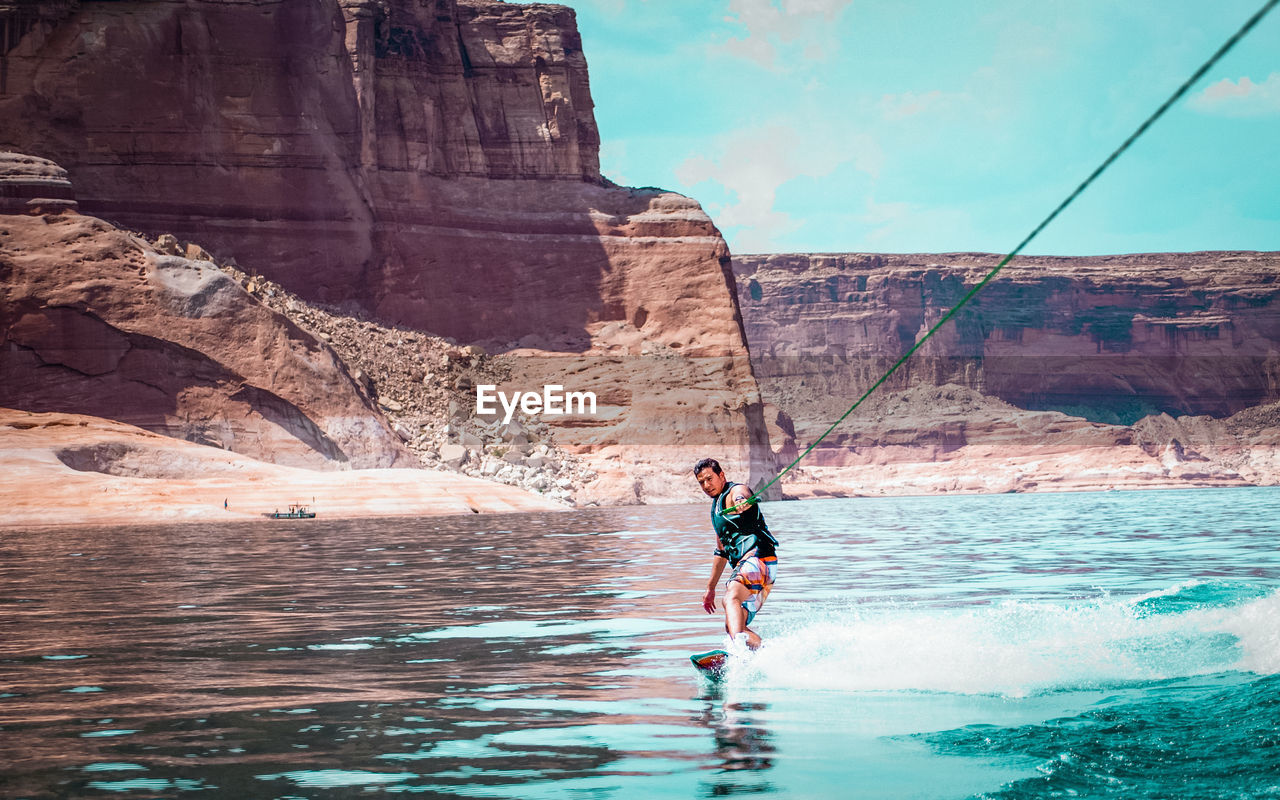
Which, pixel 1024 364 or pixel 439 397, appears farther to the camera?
pixel 1024 364

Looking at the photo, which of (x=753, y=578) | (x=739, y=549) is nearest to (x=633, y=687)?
(x=753, y=578)

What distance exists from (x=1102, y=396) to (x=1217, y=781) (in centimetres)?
14900

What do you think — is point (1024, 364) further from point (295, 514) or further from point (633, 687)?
point (633, 687)

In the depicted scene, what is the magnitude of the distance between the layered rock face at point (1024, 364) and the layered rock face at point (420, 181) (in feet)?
143

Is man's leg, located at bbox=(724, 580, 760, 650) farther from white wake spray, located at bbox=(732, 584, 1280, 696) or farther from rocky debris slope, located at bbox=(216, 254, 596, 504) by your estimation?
rocky debris slope, located at bbox=(216, 254, 596, 504)

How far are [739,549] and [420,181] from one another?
74.5 metres

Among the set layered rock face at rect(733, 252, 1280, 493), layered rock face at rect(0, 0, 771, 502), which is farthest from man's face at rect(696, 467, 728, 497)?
layered rock face at rect(733, 252, 1280, 493)

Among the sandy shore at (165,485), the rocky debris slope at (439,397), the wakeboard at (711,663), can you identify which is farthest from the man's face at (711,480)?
the rocky debris slope at (439,397)

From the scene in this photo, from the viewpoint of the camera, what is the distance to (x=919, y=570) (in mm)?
18547

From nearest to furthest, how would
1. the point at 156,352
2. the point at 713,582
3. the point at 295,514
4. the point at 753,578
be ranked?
the point at 753,578 → the point at 713,582 → the point at 295,514 → the point at 156,352

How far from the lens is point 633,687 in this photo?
8688 millimetres

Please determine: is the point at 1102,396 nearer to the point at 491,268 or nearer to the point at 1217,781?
the point at 491,268

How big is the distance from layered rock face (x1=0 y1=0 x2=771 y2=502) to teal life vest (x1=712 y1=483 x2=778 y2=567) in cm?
4899

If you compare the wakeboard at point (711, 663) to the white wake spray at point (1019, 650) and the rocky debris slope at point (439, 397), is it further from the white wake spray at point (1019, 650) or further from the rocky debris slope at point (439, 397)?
the rocky debris slope at point (439, 397)
